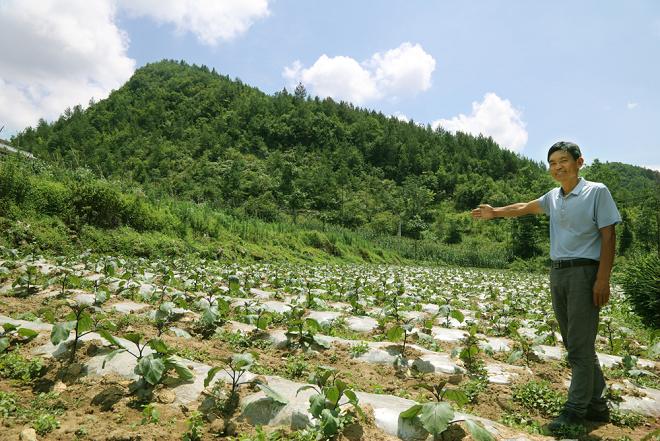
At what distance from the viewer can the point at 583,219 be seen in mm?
3279

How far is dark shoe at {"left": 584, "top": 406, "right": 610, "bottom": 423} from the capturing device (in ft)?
10.9

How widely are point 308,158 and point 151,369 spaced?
75460 mm

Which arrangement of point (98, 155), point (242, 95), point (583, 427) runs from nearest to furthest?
point (583, 427), point (98, 155), point (242, 95)

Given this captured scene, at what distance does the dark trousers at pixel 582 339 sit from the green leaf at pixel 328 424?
1.92 metres

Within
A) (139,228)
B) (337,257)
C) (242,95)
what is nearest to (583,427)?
(139,228)

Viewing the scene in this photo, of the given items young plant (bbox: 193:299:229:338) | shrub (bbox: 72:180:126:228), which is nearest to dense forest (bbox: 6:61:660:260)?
shrub (bbox: 72:180:126:228)

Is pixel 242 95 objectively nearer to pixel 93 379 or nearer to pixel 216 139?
pixel 216 139

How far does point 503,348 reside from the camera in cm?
512

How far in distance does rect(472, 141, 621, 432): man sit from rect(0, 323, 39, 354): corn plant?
177 inches

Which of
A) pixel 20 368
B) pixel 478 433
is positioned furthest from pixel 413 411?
pixel 20 368

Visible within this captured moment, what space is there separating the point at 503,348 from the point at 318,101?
9829 cm

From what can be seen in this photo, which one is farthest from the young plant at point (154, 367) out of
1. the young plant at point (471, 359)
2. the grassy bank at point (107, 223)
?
the grassy bank at point (107, 223)

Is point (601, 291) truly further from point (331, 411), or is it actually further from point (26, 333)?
point (26, 333)

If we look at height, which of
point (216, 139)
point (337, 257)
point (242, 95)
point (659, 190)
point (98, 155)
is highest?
point (242, 95)
